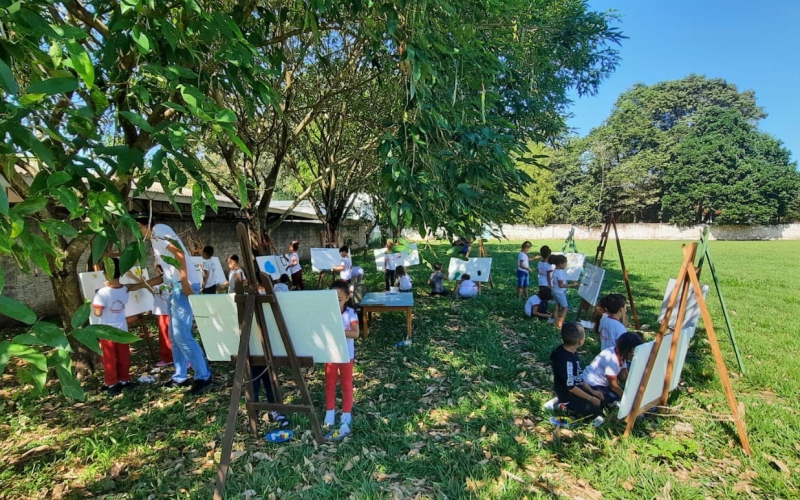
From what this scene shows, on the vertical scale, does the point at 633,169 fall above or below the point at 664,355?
above

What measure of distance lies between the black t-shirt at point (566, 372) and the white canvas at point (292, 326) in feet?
6.86

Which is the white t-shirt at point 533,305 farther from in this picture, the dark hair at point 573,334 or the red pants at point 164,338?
the red pants at point 164,338

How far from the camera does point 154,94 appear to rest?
395cm

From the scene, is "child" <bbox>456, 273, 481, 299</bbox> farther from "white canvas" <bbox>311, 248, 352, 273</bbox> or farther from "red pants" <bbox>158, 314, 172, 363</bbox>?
"red pants" <bbox>158, 314, 172, 363</bbox>

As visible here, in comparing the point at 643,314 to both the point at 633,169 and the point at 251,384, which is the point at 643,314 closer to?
the point at 251,384

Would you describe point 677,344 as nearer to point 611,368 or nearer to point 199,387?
point 611,368

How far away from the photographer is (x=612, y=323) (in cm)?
457

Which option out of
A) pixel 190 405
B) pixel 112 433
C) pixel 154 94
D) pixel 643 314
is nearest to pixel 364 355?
pixel 190 405

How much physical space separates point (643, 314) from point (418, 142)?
7.01 m

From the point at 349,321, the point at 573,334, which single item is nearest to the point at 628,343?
the point at 573,334

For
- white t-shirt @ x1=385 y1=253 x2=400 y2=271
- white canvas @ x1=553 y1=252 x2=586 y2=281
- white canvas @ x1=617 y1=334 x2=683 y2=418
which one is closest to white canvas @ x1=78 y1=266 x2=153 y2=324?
white canvas @ x1=617 y1=334 x2=683 y2=418

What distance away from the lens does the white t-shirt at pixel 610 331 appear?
4.50 meters

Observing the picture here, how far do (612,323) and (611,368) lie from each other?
0.76m

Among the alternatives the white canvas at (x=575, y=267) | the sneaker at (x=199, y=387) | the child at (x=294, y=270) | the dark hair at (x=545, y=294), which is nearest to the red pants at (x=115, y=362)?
the sneaker at (x=199, y=387)
